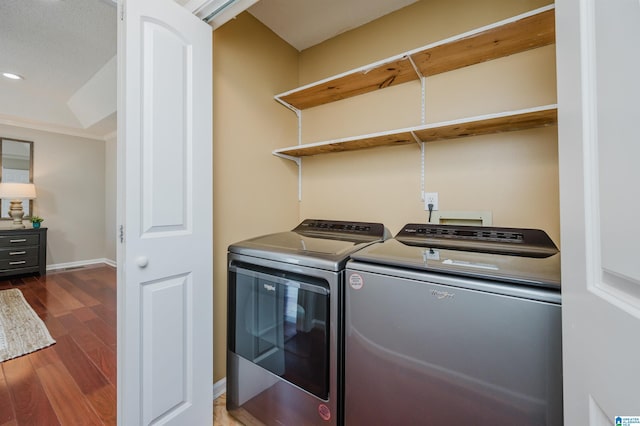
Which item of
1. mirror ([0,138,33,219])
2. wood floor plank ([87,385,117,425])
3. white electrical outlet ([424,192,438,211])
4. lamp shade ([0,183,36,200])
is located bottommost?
wood floor plank ([87,385,117,425])

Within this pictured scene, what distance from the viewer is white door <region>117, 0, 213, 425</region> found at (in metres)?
0.99

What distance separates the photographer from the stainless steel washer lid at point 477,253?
76 cm

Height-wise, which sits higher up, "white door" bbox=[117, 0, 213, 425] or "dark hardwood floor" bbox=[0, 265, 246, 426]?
"white door" bbox=[117, 0, 213, 425]

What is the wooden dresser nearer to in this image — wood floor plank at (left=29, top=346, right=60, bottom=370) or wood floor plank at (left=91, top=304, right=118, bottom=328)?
wood floor plank at (left=91, top=304, right=118, bottom=328)

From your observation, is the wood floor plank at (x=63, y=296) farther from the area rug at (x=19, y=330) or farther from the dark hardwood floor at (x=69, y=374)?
the area rug at (x=19, y=330)

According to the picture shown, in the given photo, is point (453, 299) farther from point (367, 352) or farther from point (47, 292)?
point (47, 292)

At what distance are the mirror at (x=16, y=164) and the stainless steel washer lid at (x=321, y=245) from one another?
4.90 metres

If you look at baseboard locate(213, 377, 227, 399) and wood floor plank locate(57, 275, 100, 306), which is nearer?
baseboard locate(213, 377, 227, 399)

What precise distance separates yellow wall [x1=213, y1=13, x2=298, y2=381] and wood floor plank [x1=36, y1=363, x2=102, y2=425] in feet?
2.25

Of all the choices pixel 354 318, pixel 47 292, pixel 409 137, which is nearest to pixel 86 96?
pixel 47 292

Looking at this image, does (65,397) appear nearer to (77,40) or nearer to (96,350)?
(96,350)

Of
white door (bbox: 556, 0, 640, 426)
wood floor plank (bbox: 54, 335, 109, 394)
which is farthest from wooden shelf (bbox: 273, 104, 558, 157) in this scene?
wood floor plank (bbox: 54, 335, 109, 394)

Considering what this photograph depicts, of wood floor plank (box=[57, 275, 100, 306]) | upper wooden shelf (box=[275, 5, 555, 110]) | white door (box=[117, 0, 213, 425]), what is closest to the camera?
white door (box=[117, 0, 213, 425])

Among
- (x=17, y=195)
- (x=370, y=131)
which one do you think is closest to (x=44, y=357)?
(x=370, y=131)
